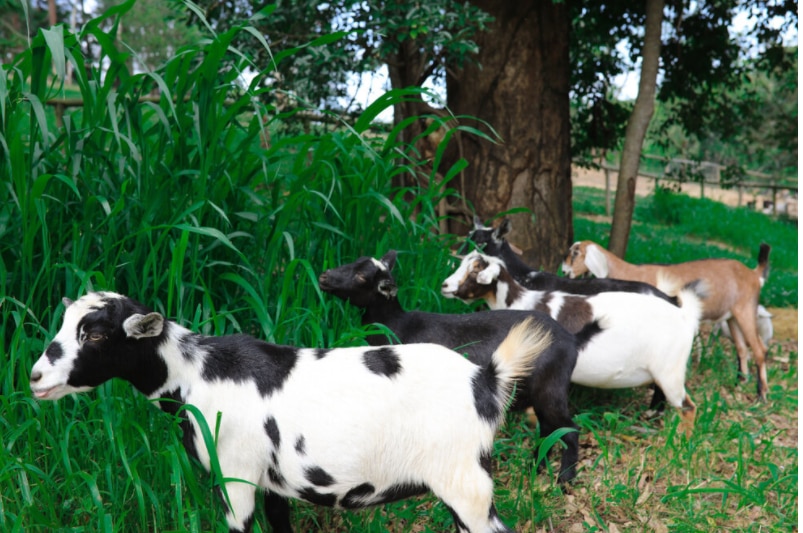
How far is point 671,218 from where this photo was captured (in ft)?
44.7

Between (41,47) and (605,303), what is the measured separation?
293 cm

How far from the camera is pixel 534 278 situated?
16.4ft

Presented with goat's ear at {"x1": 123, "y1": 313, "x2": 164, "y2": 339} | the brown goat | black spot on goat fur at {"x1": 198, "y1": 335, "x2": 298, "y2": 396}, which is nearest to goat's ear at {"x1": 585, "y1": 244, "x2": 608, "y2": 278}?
the brown goat

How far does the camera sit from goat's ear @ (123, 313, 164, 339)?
239 centimetres

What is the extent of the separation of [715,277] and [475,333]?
109 inches

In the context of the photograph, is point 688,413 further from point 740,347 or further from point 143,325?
point 143,325

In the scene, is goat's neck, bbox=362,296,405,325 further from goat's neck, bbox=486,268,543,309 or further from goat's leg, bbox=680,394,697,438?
goat's leg, bbox=680,394,697,438

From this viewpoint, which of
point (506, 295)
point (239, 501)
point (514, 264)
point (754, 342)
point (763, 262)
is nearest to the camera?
point (239, 501)

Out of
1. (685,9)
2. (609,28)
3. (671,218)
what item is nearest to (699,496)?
(609,28)

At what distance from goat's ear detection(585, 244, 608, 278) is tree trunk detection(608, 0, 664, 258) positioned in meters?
0.65

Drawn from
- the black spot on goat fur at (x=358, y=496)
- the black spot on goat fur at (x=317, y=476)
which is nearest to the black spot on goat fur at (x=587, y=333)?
the black spot on goat fur at (x=358, y=496)

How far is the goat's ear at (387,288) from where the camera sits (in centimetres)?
358

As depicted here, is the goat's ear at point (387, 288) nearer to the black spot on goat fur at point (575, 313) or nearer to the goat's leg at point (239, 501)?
the black spot on goat fur at point (575, 313)

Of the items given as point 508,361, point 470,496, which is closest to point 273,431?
point 470,496
